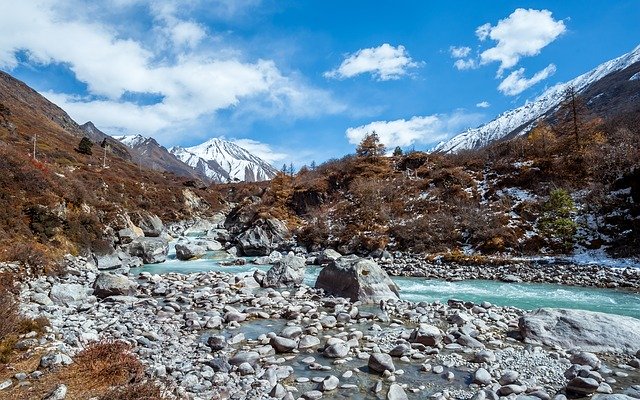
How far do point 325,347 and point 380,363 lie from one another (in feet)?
6.33

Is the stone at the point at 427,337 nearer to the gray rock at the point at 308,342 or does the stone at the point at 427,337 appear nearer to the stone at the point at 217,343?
the gray rock at the point at 308,342

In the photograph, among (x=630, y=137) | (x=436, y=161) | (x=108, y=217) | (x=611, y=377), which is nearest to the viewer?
(x=611, y=377)

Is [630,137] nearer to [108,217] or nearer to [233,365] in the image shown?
[233,365]

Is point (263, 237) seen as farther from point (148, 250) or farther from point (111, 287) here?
point (111, 287)

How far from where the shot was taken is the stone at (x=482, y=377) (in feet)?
27.2

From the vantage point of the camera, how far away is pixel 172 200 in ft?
233

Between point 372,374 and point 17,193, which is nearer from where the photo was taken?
point 372,374

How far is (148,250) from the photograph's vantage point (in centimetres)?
3281

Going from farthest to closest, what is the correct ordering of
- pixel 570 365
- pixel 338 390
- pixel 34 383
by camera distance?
pixel 570 365 < pixel 338 390 < pixel 34 383

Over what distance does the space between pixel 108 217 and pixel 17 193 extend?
10.7m

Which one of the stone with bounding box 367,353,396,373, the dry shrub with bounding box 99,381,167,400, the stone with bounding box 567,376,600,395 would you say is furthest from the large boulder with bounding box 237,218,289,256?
the stone with bounding box 567,376,600,395

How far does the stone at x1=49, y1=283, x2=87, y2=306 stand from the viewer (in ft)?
45.3

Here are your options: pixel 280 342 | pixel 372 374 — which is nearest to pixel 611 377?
pixel 372 374

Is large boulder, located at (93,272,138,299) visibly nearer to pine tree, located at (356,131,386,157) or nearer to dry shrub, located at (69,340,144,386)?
dry shrub, located at (69,340,144,386)
